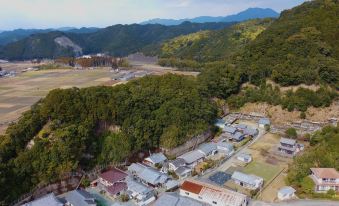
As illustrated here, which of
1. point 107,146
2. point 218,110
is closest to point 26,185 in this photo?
point 107,146

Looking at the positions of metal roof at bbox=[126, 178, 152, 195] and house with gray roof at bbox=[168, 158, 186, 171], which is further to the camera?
house with gray roof at bbox=[168, 158, 186, 171]

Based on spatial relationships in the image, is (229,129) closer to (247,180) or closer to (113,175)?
(247,180)

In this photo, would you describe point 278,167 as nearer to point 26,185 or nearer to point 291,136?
point 291,136

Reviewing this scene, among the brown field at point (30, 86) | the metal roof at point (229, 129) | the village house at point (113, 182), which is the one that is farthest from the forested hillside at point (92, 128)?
the brown field at point (30, 86)

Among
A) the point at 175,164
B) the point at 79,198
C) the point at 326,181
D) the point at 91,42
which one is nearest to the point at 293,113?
the point at 326,181

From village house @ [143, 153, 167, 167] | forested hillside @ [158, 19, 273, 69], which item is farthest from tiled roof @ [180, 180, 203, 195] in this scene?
forested hillside @ [158, 19, 273, 69]

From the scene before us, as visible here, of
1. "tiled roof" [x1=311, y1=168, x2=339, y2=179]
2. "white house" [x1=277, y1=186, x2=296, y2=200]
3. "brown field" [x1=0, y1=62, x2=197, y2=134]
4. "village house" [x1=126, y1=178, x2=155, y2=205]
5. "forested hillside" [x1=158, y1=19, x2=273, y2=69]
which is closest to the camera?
"white house" [x1=277, y1=186, x2=296, y2=200]

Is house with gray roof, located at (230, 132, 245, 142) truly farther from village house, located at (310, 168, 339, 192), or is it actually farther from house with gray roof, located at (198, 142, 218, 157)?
village house, located at (310, 168, 339, 192)
